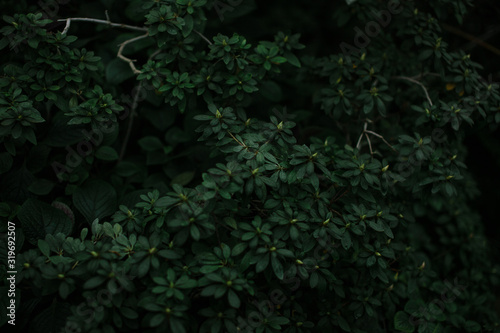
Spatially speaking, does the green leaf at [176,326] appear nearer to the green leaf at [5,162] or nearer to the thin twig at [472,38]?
the green leaf at [5,162]

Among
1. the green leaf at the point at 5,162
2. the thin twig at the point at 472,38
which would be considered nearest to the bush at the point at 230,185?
the green leaf at the point at 5,162

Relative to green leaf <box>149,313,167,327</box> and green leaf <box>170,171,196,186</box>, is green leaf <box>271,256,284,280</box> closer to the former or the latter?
green leaf <box>149,313,167,327</box>

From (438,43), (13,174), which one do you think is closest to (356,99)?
(438,43)

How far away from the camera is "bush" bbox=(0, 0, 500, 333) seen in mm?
1357

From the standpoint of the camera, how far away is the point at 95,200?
1.83m

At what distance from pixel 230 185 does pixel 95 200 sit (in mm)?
809

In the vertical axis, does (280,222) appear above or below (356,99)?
below

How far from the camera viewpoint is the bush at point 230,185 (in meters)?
1.36

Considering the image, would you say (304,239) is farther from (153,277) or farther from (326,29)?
(326,29)

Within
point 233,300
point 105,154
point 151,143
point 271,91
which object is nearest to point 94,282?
point 233,300

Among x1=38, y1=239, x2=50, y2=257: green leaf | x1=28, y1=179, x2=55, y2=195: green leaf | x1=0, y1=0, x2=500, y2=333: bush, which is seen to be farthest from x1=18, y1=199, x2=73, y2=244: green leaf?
x1=38, y1=239, x2=50, y2=257: green leaf

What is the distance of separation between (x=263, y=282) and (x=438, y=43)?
137 cm

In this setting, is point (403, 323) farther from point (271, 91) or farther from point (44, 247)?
point (44, 247)

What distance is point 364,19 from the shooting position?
2.14 m
